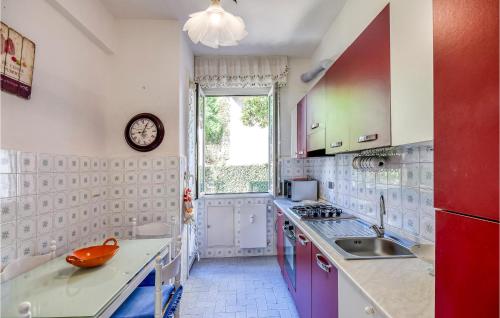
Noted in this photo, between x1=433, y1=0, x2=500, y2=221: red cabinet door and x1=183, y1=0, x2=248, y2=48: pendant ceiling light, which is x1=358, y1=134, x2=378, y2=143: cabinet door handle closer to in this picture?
x1=433, y1=0, x2=500, y2=221: red cabinet door

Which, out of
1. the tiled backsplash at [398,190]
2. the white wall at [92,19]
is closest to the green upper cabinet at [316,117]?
the tiled backsplash at [398,190]

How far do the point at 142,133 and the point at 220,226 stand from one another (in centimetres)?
169

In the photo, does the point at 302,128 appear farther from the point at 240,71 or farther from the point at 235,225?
the point at 235,225

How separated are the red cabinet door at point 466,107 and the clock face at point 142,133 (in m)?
2.34

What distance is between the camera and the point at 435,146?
62cm

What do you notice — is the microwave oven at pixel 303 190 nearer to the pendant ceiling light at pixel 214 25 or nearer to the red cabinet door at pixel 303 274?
the red cabinet door at pixel 303 274

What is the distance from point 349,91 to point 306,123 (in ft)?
3.31

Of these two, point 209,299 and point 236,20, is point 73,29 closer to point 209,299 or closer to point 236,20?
point 236,20

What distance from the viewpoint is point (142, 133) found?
2.49m

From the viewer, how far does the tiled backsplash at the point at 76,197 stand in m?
1.41

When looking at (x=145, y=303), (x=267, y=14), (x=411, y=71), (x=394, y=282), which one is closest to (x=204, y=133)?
(x=267, y=14)

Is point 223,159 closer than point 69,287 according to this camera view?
No

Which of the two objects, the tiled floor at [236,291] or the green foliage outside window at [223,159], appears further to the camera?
the green foliage outside window at [223,159]

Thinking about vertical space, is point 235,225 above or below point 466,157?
below
